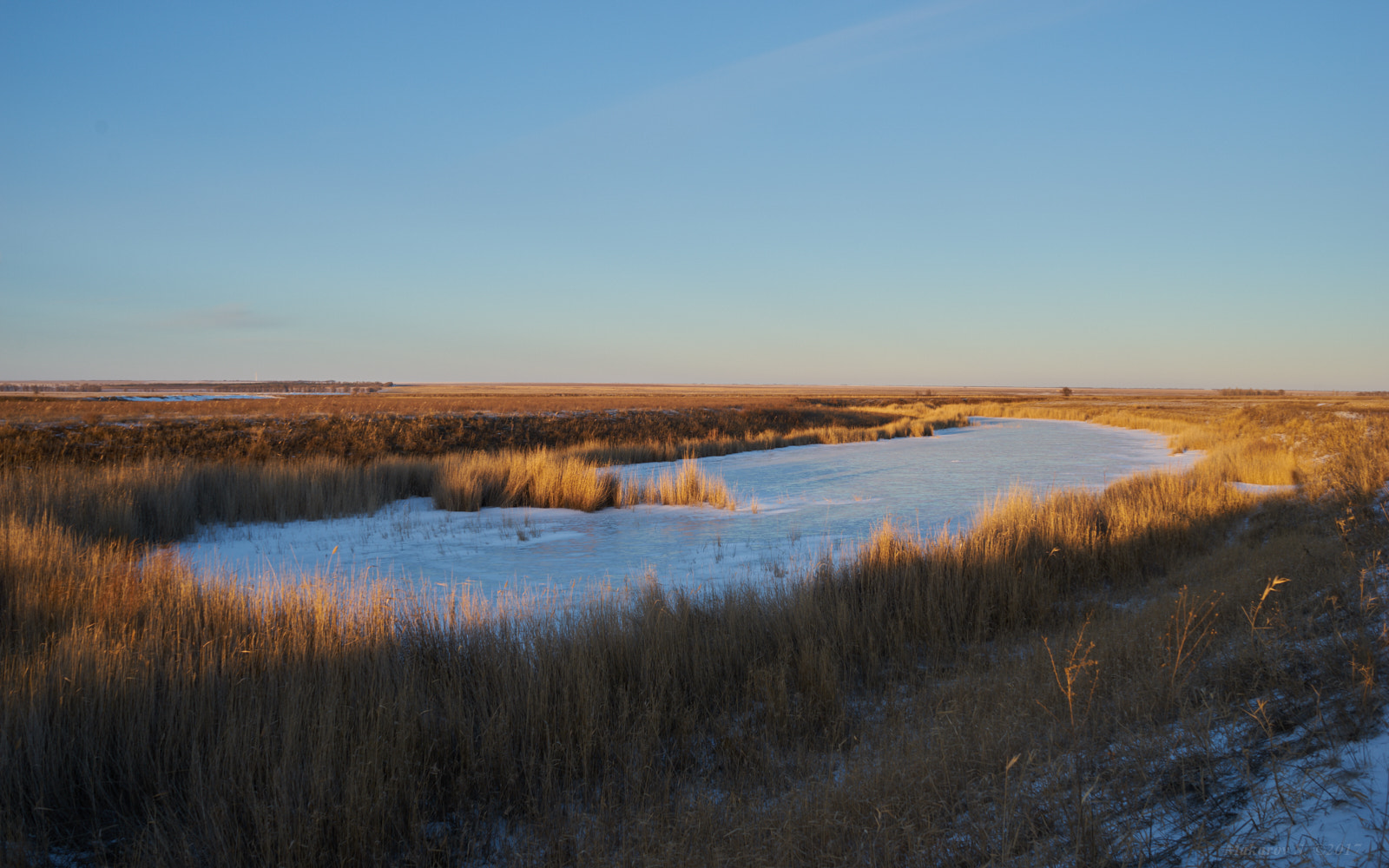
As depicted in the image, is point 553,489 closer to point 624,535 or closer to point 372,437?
point 624,535

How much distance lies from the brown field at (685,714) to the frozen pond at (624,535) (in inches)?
60.0

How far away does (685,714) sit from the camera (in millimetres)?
3463

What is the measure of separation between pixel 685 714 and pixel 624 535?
239 inches

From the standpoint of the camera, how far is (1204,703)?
8.88ft

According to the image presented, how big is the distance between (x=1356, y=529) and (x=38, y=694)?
8.74m

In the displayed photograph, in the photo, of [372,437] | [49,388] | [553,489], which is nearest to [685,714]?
[553,489]

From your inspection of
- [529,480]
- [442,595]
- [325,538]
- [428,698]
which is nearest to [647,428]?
[529,480]

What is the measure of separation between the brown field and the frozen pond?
60.0 inches

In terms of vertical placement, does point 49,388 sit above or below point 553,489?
above

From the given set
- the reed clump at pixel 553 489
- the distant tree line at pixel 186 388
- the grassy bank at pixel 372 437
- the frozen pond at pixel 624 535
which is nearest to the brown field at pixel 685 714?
the frozen pond at pixel 624 535

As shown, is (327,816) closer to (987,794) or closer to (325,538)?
(987,794)

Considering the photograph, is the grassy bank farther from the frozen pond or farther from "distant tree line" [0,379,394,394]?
"distant tree line" [0,379,394,394]

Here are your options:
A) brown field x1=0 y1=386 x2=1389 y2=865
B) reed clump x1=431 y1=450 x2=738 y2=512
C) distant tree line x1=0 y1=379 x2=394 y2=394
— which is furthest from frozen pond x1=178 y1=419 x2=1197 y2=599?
distant tree line x1=0 y1=379 x2=394 y2=394

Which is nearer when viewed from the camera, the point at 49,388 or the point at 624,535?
Answer: the point at 624,535
